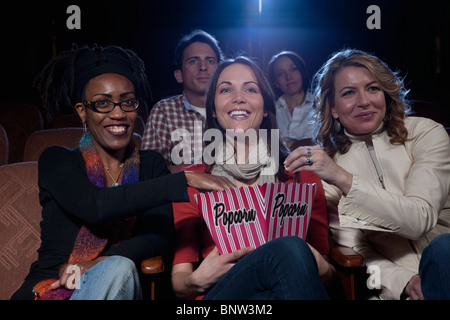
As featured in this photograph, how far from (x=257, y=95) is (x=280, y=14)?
3653 millimetres

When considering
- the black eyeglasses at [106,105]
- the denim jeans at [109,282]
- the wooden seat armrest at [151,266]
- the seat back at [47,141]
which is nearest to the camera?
the denim jeans at [109,282]

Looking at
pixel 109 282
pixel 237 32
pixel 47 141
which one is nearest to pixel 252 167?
pixel 109 282

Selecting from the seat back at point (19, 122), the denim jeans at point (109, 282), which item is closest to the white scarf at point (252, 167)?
the denim jeans at point (109, 282)

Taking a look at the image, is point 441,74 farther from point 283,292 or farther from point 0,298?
point 0,298

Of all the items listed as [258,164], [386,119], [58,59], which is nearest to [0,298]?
[58,59]

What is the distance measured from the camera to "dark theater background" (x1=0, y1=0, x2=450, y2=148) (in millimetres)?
4215

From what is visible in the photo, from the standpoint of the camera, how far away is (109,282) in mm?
1192

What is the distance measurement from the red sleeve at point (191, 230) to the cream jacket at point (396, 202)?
478 mm

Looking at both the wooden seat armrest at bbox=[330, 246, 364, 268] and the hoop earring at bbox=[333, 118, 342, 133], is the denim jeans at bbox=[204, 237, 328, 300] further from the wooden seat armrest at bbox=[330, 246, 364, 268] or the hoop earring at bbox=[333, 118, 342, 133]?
the hoop earring at bbox=[333, 118, 342, 133]

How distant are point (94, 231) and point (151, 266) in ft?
0.72

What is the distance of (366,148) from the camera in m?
1.74

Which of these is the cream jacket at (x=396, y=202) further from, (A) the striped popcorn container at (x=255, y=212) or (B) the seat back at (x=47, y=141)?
(B) the seat back at (x=47, y=141)

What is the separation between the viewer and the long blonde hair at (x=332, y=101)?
1.73m

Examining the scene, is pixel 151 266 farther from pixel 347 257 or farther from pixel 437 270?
pixel 437 270
